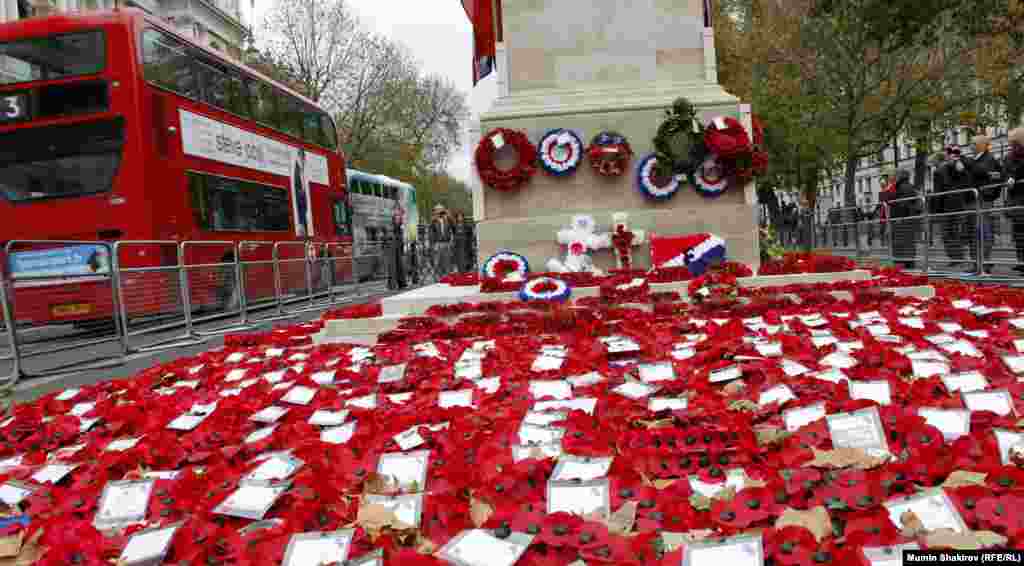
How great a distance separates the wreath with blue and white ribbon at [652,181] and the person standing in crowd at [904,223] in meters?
5.23

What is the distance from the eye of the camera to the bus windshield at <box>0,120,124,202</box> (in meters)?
10.7

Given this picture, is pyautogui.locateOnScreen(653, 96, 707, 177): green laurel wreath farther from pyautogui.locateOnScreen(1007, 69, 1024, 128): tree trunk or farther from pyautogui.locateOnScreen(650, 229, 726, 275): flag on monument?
pyautogui.locateOnScreen(1007, 69, 1024, 128): tree trunk

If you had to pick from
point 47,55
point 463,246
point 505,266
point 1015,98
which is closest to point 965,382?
point 505,266

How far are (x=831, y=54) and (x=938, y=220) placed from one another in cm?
1626

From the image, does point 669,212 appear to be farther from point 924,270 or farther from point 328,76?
point 328,76

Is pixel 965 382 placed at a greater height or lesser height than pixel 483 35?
lesser

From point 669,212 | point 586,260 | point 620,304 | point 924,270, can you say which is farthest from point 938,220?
point 620,304

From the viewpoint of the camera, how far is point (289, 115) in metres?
16.1

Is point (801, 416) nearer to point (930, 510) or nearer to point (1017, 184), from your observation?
point (930, 510)

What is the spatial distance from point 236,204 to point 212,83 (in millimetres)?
2069

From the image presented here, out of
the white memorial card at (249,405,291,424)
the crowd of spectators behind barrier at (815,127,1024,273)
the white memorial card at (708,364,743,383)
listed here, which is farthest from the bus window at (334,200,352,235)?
the white memorial card at (708,364,743,383)

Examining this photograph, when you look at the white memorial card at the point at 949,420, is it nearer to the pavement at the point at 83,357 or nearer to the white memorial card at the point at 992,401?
the white memorial card at the point at 992,401

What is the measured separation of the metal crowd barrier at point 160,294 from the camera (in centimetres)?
764

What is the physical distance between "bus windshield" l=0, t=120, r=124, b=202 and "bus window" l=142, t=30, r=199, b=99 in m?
1.00
